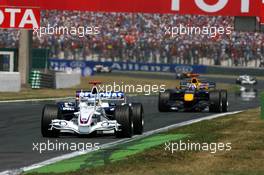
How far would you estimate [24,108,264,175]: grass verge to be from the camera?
36.2 ft

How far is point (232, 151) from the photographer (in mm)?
13297

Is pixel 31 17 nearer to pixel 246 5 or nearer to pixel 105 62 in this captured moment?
pixel 246 5

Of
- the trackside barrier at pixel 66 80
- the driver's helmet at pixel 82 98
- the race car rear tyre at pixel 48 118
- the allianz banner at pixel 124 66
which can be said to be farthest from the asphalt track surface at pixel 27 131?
the allianz banner at pixel 124 66

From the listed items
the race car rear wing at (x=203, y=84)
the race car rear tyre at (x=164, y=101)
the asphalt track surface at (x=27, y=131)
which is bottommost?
the asphalt track surface at (x=27, y=131)

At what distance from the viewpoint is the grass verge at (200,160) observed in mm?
11031

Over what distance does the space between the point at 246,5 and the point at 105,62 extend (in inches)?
1755

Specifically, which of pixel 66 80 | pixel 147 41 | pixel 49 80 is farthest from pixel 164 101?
pixel 147 41

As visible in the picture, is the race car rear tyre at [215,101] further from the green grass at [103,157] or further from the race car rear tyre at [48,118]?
the race car rear tyre at [48,118]

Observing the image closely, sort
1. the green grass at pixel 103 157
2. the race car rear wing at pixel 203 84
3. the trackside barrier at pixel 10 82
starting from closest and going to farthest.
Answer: the green grass at pixel 103 157, the race car rear wing at pixel 203 84, the trackside barrier at pixel 10 82

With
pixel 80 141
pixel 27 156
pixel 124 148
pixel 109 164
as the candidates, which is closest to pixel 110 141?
pixel 80 141

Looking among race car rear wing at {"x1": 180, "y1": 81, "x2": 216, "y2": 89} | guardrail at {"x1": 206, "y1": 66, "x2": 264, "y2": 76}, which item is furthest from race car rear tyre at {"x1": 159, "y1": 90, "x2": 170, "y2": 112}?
guardrail at {"x1": 206, "y1": 66, "x2": 264, "y2": 76}

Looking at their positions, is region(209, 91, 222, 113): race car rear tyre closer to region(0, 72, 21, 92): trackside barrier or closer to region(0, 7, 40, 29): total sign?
region(0, 7, 40, 29): total sign

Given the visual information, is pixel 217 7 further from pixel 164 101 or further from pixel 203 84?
pixel 164 101

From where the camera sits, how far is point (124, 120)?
15492mm
